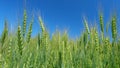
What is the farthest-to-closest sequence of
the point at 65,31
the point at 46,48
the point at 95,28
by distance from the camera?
the point at 65,31, the point at 95,28, the point at 46,48

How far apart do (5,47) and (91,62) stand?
90 cm

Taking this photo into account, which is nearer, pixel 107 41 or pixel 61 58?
pixel 61 58

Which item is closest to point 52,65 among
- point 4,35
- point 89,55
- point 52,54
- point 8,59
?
point 52,54

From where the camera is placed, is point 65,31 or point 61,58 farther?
point 65,31

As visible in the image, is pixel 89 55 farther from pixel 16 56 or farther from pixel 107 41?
pixel 16 56

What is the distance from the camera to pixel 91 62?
2.87 meters

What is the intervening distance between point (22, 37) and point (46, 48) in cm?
43

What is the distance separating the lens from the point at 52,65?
3.07 meters

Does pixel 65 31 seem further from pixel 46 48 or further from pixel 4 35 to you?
pixel 4 35

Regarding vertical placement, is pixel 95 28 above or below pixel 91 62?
above

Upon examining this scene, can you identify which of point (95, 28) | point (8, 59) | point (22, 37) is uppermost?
point (95, 28)

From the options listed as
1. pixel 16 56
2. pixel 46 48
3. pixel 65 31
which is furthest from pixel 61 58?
pixel 65 31

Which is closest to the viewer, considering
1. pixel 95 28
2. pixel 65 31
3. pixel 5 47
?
pixel 5 47

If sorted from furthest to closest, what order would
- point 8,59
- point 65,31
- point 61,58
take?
point 65,31 < point 61,58 < point 8,59
